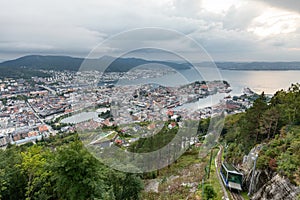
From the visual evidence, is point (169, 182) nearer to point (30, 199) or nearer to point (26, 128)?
point (30, 199)

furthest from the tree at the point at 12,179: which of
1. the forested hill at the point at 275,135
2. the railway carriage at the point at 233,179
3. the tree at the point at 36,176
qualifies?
the forested hill at the point at 275,135

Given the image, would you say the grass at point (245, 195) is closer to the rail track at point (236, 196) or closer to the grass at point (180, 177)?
the rail track at point (236, 196)

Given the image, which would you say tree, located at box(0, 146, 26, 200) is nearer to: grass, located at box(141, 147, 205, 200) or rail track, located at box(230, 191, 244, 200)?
grass, located at box(141, 147, 205, 200)

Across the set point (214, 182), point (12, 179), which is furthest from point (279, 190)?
point (12, 179)

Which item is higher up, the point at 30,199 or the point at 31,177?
the point at 31,177

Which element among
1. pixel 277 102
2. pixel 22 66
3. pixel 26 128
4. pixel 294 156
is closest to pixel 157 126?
pixel 294 156
